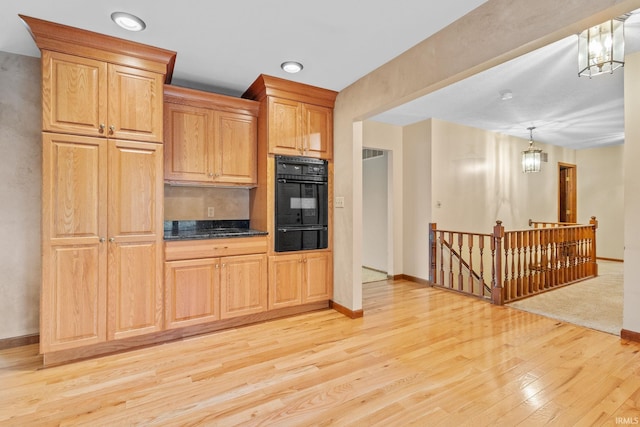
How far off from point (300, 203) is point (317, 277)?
2.84 ft

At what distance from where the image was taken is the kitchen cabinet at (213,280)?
8.78 feet

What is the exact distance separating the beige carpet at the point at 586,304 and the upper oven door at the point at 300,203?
8.60 feet

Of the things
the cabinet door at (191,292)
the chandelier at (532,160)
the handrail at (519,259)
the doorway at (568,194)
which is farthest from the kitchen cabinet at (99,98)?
the doorway at (568,194)

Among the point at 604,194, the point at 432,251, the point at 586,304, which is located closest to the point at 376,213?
the point at 432,251

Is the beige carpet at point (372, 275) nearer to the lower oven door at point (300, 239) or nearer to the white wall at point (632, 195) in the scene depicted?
Answer: the lower oven door at point (300, 239)

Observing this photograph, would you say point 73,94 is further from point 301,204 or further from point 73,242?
point 301,204

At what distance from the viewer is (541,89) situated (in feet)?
11.5

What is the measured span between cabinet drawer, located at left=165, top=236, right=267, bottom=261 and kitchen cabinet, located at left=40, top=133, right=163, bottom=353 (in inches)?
4.9

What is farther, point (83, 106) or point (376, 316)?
point (376, 316)

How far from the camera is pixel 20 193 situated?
2568 mm

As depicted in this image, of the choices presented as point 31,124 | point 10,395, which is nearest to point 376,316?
point 10,395

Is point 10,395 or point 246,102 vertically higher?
point 246,102

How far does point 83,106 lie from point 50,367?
78.0 inches

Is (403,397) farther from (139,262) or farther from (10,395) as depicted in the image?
(10,395)
